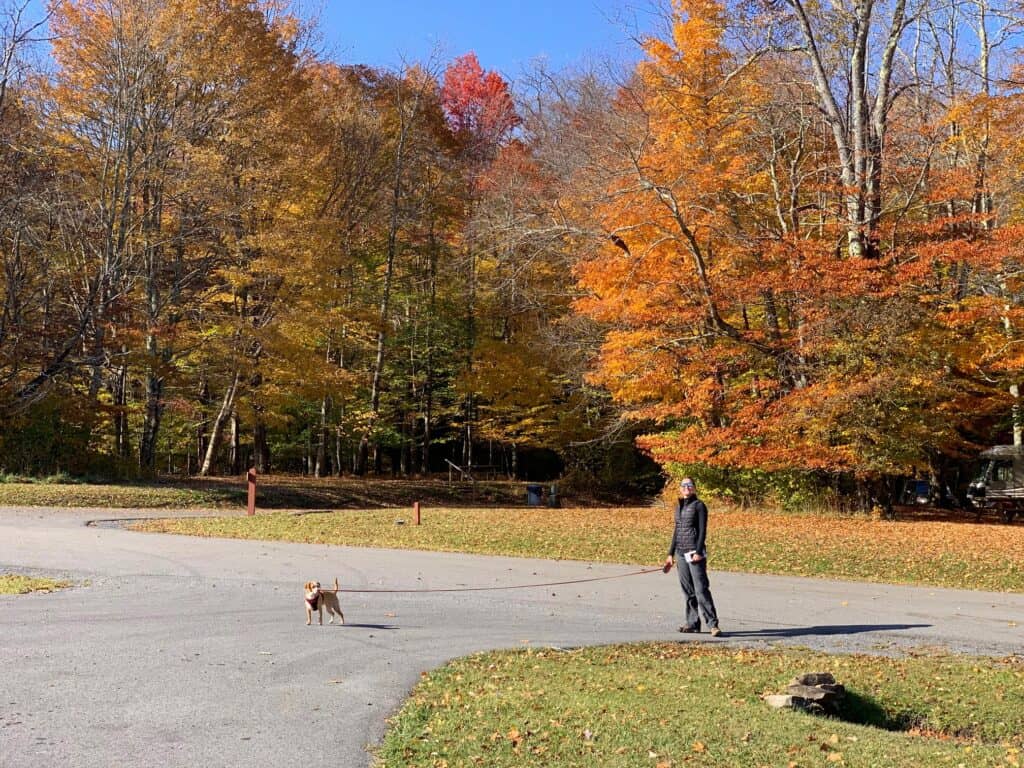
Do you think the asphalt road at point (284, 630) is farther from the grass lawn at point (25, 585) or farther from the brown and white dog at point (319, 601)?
the grass lawn at point (25, 585)

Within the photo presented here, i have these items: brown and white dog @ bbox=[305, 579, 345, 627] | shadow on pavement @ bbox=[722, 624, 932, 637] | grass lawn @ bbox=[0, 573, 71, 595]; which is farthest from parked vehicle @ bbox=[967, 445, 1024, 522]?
grass lawn @ bbox=[0, 573, 71, 595]

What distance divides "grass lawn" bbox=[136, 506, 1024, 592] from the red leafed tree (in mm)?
27120

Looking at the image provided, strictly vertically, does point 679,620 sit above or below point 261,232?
below

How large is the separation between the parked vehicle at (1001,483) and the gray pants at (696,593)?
22.9 m

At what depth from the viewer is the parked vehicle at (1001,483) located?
94.8 feet

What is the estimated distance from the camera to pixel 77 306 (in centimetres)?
2644

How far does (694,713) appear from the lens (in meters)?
6.26

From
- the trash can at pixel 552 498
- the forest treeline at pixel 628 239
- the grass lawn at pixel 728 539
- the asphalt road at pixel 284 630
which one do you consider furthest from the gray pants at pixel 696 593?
the trash can at pixel 552 498

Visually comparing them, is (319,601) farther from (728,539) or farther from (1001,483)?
(1001,483)

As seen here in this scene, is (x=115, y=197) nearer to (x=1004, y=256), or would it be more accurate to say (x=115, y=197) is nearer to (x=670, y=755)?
(x=1004, y=256)

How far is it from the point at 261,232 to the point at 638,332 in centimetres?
1269

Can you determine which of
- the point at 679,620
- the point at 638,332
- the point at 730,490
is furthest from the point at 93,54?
the point at 679,620

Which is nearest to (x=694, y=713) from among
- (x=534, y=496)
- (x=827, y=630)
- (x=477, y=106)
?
(x=827, y=630)

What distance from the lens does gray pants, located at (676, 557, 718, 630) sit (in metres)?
9.86
